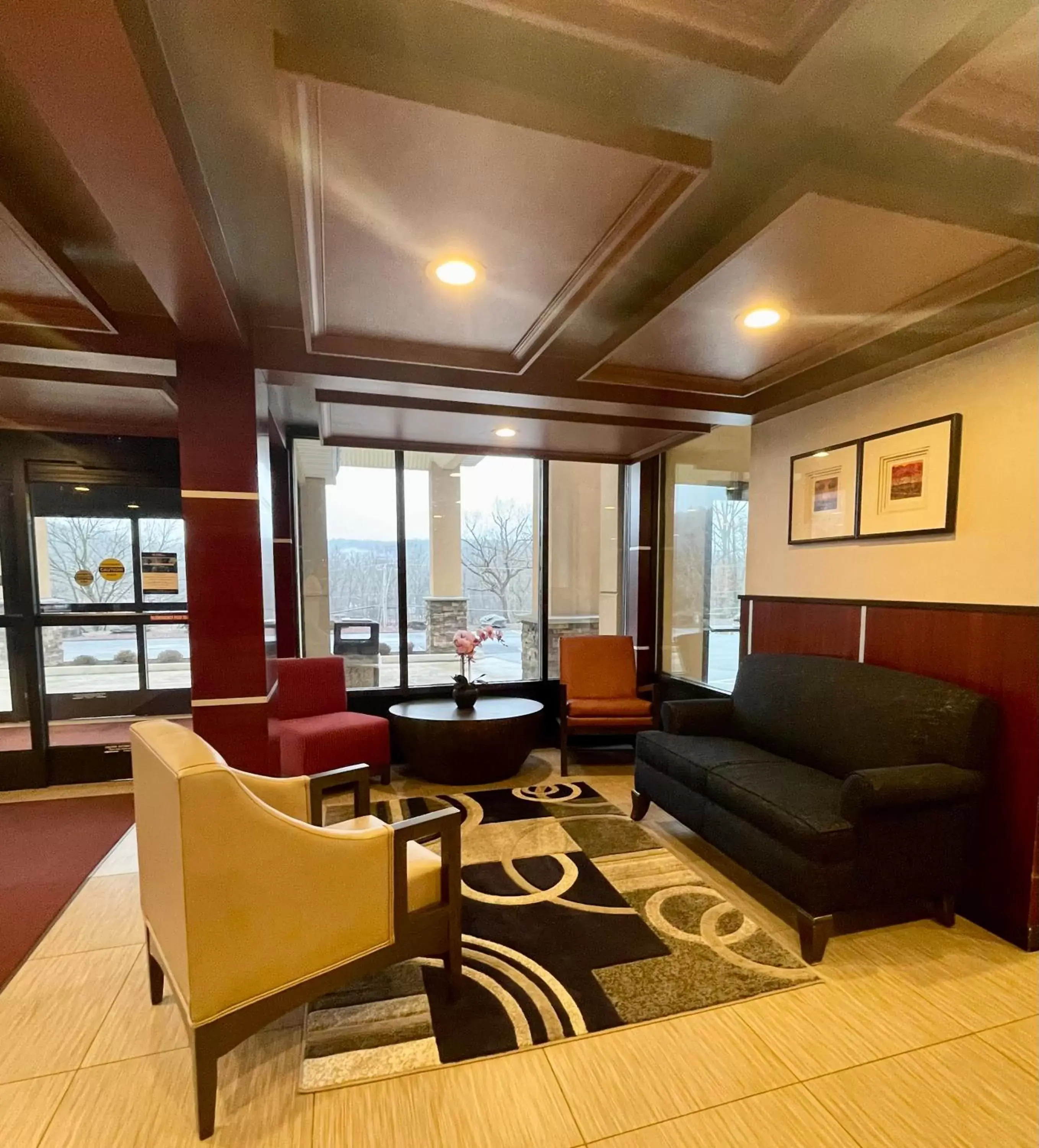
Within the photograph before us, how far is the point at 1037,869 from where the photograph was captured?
2082 millimetres

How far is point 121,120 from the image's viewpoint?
1190mm

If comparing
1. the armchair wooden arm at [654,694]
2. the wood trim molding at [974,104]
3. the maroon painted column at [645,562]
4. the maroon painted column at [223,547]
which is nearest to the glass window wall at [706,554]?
the maroon painted column at [645,562]

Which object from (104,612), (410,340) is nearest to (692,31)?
(410,340)

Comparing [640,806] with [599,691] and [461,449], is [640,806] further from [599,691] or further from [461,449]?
[461,449]

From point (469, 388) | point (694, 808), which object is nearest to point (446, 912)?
point (694, 808)

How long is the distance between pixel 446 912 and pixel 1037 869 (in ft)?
7.40

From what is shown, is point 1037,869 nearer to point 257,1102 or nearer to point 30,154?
point 257,1102

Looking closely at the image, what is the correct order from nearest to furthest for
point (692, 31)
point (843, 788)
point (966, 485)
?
point (692, 31) → point (843, 788) → point (966, 485)

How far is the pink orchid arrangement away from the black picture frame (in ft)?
6.94

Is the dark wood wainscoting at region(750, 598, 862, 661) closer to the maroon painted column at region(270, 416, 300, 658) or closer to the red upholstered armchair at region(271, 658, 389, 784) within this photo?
the red upholstered armchair at region(271, 658, 389, 784)

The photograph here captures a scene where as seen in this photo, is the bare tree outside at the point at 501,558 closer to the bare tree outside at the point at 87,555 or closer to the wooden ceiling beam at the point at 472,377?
the wooden ceiling beam at the point at 472,377

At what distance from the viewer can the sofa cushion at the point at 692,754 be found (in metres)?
2.69

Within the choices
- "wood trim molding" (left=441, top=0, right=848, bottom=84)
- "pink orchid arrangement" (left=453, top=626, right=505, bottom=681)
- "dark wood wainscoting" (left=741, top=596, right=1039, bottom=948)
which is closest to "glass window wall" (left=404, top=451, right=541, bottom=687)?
"pink orchid arrangement" (left=453, top=626, right=505, bottom=681)

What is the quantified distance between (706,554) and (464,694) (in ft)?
7.29
